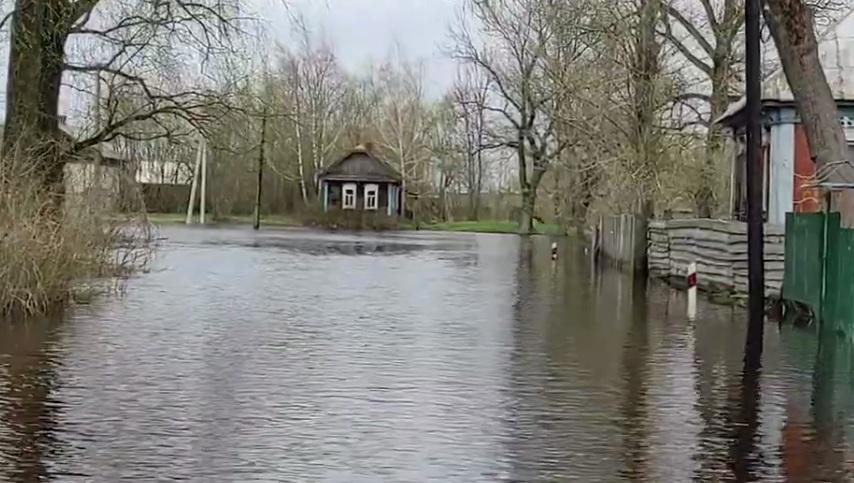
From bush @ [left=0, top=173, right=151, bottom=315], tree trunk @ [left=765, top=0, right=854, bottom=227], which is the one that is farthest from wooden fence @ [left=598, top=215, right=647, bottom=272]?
tree trunk @ [left=765, top=0, right=854, bottom=227]

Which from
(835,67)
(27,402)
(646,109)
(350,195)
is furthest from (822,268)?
(350,195)

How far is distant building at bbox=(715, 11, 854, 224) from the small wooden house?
206ft

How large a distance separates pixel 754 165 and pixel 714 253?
5472mm

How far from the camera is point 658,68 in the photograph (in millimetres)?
36219

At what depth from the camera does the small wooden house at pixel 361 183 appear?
92.2m

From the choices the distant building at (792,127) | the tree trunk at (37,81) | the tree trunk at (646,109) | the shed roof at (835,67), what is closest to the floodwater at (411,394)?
the tree trunk at (37,81)

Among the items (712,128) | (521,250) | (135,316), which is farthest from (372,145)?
(135,316)

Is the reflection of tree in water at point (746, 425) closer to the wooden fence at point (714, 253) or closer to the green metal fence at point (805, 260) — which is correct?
the green metal fence at point (805, 260)

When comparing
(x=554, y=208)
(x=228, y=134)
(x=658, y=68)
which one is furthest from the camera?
(x=554, y=208)

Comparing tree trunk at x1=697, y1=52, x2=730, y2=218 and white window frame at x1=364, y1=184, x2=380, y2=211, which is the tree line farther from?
white window frame at x1=364, y1=184, x2=380, y2=211

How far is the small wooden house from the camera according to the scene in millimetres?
92250

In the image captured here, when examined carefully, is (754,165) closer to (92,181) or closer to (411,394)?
(411,394)

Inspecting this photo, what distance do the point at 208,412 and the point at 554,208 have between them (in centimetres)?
6956

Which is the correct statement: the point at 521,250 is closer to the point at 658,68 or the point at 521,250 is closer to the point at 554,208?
the point at 658,68
